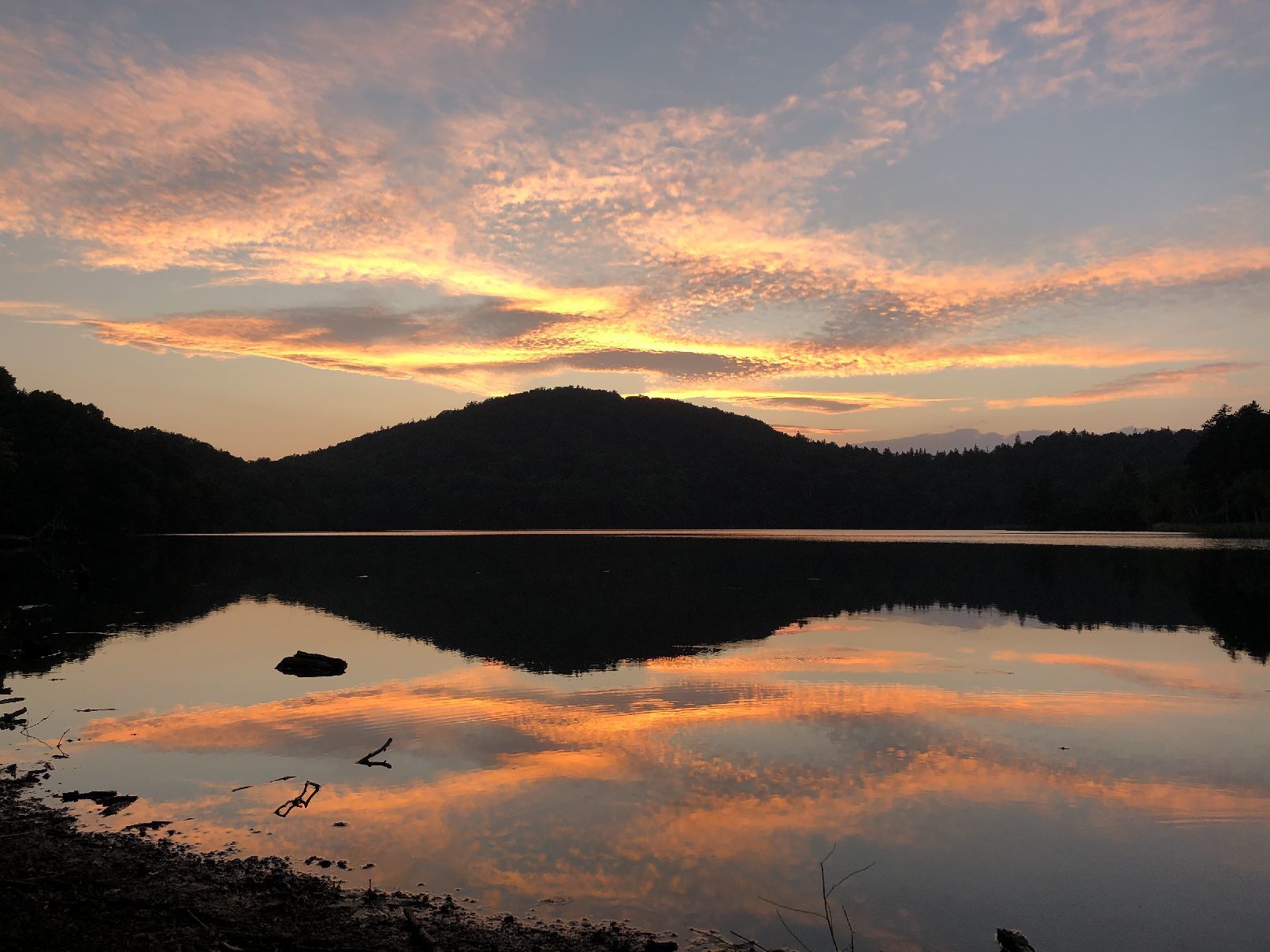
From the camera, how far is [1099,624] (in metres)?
33.0

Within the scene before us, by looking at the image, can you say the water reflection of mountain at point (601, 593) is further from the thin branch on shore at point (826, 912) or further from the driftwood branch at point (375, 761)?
the thin branch on shore at point (826, 912)

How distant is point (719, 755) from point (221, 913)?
8.69 metres

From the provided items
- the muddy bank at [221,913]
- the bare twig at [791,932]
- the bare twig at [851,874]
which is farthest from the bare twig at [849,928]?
the muddy bank at [221,913]

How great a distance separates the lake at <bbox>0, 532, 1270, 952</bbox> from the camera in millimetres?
9320

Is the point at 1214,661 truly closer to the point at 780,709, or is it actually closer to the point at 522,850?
the point at 780,709

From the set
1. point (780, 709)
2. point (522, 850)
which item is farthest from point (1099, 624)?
point (522, 850)

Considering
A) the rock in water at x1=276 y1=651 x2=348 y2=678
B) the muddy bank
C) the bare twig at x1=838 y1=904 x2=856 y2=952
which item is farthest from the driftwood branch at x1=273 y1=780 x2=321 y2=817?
the rock in water at x1=276 y1=651 x2=348 y2=678

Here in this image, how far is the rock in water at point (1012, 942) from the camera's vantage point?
25.3 feet

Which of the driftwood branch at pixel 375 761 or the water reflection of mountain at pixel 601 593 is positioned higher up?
the driftwood branch at pixel 375 761

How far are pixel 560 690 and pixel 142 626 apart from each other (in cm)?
1974

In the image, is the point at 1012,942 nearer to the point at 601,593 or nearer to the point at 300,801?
the point at 300,801

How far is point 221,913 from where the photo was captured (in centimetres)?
803

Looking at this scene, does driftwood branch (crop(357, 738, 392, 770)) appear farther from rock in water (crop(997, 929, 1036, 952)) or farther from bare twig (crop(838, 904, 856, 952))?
rock in water (crop(997, 929, 1036, 952))

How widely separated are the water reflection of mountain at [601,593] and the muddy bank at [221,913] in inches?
591
